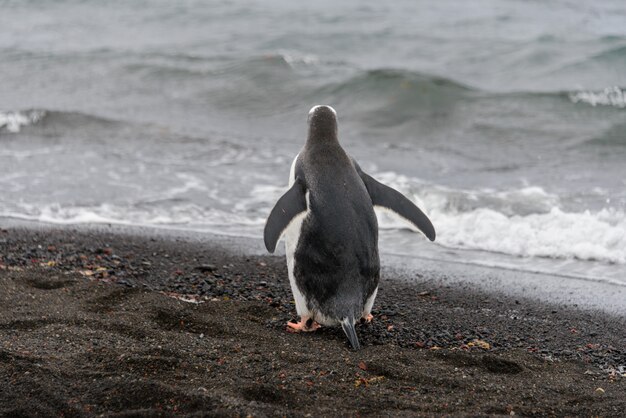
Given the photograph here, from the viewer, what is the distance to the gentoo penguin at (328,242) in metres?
4.49

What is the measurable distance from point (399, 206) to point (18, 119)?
8.57 meters

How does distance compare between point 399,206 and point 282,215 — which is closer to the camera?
point 282,215

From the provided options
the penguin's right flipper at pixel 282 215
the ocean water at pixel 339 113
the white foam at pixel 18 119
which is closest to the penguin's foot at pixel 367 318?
the penguin's right flipper at pixel 282 215

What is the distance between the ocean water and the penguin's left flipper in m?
2.01

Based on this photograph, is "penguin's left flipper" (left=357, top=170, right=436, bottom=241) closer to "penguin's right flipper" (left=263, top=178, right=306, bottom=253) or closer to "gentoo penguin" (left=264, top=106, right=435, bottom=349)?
"gentoo penguin" (left=264, top=106, right=435, bottom=349)

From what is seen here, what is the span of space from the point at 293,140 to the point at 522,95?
14.6 feet

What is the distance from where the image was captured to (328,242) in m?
4.49

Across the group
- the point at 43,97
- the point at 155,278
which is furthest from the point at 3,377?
the point at 43,97

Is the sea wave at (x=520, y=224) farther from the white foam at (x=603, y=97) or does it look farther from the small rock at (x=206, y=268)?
the white foam at (x=603, y=97)

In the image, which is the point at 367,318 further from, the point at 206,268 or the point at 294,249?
the point at 206,268

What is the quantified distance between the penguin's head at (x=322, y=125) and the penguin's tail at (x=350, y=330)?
44.9 inches

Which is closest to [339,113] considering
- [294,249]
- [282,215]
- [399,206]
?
[399,206]

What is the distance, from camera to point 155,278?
568 cm

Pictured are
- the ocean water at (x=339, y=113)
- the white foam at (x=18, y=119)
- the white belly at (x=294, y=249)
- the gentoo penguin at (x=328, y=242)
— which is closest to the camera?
the gentoo penguin at (x=328, y=242)
